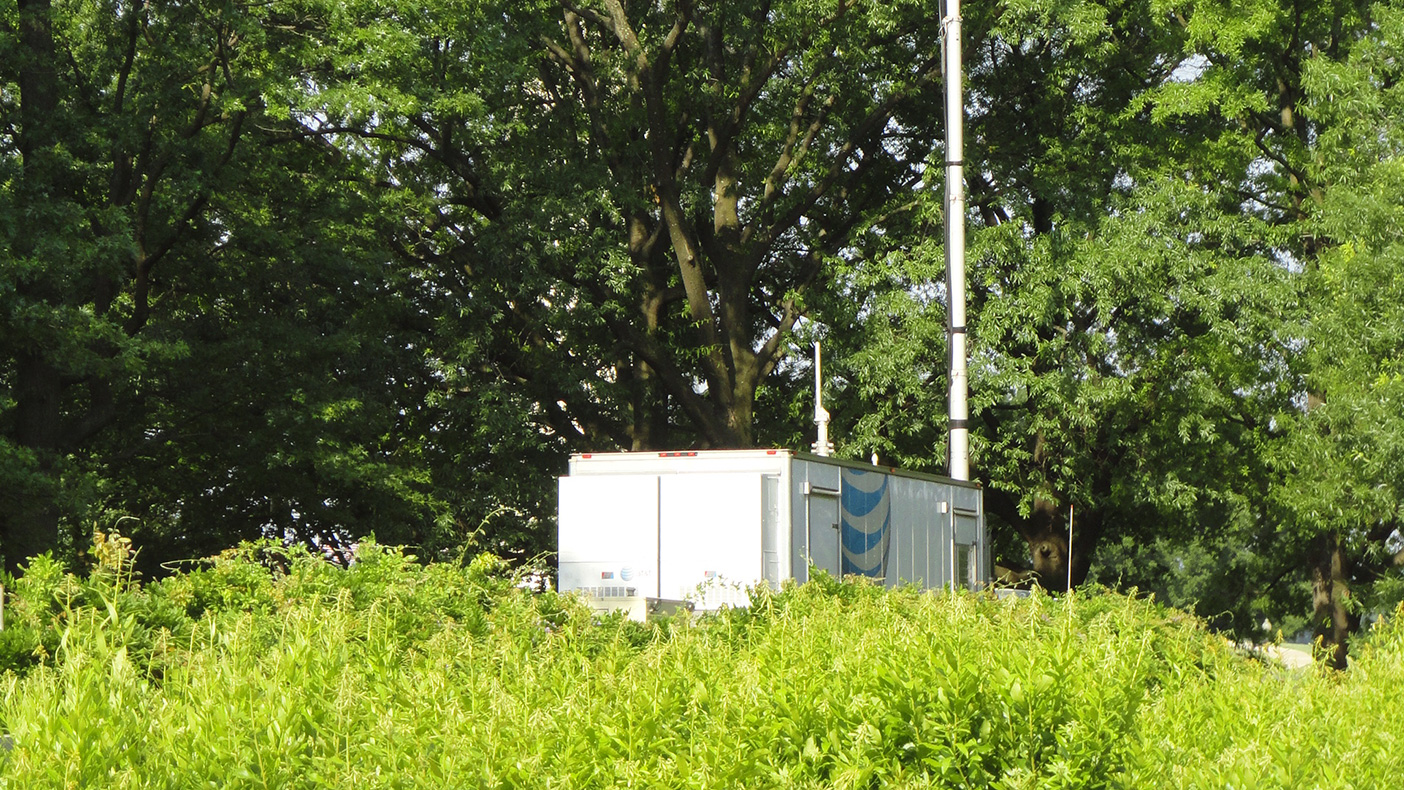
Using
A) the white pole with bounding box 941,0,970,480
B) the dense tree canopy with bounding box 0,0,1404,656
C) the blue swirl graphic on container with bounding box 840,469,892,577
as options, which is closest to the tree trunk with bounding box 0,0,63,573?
the dense tree canopy with bounding box 0,0,1404,656

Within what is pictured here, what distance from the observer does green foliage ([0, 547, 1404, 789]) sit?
17.3 feet

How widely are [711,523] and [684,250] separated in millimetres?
11176

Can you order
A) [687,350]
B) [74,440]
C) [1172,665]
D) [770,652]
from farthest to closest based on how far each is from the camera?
[687,350] → [74,440] → [1172,665] → [770,652]

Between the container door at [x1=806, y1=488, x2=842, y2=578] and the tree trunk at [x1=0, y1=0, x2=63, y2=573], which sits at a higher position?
the tree trunk at [x1=0, y1=0, x2=63, y2=573]

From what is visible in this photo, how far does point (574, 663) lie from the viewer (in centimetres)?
804

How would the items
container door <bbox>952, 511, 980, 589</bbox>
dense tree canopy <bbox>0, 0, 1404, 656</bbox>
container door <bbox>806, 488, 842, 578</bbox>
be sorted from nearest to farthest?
container door <bbox>806, 488, 842, 578</bbox> → container door <bbox>952, 511, 980, 589</bbox> → dense tree canopy <bbox>0, 0, 1404, 656</bbox>

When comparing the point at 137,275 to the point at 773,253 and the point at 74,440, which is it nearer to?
the point at 74,440

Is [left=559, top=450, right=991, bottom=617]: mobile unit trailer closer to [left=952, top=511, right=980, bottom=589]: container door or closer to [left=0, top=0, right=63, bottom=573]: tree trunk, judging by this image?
[left=952, top=511, right=980, bottom=589]: container door

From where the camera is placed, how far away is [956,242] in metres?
20.2

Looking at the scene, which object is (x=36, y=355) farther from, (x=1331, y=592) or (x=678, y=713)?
(x=1331, y=592)

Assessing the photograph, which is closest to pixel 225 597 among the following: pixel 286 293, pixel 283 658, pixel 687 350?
pixel 283 658

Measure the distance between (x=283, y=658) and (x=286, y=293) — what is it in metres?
21.4

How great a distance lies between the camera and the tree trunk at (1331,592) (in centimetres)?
3005

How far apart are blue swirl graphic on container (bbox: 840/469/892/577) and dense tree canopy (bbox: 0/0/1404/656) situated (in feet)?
27.4
